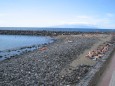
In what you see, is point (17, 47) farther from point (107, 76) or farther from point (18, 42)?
point (107, 76)

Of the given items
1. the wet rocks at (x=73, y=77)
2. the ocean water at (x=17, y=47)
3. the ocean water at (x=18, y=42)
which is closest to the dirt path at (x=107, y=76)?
the wet rocks at (x=73, y=77)

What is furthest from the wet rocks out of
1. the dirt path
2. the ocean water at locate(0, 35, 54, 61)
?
the ocean water at locate(0, 35, 54, 61)

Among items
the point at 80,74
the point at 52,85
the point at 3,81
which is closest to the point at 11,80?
the point at 3,81

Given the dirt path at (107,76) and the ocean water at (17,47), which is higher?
the dirt path at (107,76)

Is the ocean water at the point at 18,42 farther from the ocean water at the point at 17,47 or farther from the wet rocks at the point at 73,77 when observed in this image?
the wet rocks at the point at 73,77

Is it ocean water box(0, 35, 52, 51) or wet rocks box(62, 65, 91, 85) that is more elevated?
wet rocks box(62, 65, 91, 85)

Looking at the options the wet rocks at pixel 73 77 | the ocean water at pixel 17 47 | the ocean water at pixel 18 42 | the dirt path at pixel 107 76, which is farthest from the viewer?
the ocean water at pixel 18 42

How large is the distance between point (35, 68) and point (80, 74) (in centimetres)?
396

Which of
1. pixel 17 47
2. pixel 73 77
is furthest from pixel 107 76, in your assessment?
pixel 17 47

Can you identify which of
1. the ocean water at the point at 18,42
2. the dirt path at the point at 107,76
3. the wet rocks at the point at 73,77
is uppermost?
the dirt path at the point at 107,76

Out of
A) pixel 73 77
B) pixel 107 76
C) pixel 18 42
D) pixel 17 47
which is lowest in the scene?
pixel 18 42

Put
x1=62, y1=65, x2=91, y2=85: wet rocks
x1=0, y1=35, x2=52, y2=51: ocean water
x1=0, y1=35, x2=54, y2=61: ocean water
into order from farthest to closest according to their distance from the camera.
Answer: x1=0, y1=35, x2=52, y2=51: ocean water, x1=0, y1=35, x2=54, y2=61: ocean water, x1=62, y1=65, x2=91, y2=85: wet rocks

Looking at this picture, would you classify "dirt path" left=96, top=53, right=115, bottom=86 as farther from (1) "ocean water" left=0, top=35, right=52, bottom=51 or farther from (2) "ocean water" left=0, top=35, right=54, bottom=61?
(1) "ocean water" left=0, top=35, right=52, bottom=51

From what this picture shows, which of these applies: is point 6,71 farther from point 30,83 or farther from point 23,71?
point 30,83
